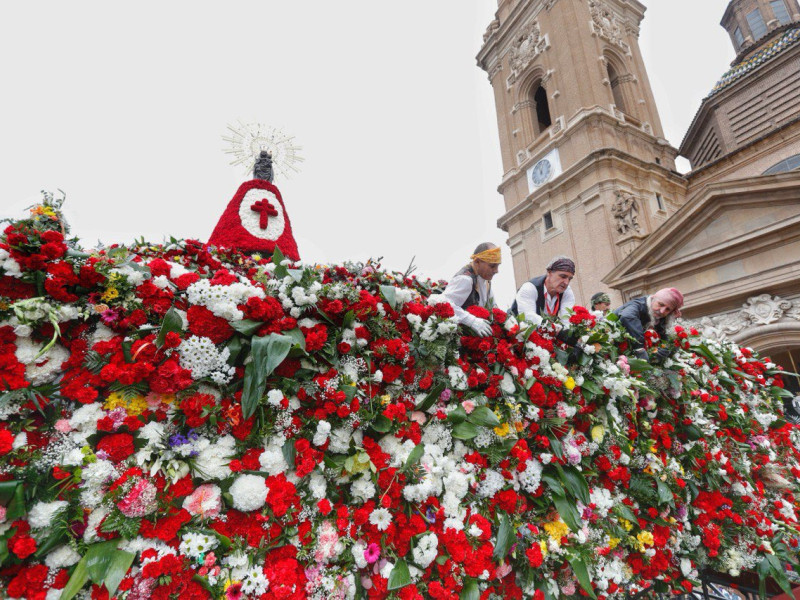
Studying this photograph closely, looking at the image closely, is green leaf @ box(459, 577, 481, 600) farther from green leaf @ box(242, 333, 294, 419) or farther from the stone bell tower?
the stone bell tower

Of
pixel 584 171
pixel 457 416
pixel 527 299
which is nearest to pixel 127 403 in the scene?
pixel 457 416

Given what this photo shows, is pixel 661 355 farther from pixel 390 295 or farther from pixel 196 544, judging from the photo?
pixel 196 544

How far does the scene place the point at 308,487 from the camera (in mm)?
1916

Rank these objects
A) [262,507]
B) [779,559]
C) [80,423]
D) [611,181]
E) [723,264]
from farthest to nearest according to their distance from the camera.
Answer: [611,181] < [723,264] < [779,559] < [262,507] < [80,423]

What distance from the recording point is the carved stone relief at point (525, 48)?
61.7ft

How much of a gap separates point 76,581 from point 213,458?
0.57 meters

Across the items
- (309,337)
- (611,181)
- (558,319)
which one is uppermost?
(611,181)

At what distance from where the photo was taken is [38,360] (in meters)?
1.58

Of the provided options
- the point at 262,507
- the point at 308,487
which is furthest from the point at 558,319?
the point at 262,507

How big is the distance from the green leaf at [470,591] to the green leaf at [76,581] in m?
1.68

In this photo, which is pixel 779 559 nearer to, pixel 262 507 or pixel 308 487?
pixel 308 487

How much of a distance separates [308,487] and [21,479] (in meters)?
1.10

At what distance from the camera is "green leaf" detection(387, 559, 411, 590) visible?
1801mm

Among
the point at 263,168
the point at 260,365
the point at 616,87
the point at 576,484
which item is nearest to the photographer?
the point at 260,365
